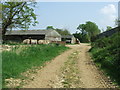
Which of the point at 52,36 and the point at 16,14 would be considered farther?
the point at 52,36

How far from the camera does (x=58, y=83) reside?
19.1ft

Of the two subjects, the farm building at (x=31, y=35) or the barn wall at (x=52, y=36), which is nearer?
the farm building at (x=31, y=35)

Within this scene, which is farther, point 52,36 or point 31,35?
point 52,36

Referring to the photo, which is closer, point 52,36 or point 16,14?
point 16,14

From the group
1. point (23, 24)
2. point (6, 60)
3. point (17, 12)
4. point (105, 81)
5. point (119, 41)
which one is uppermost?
point (17, 12)

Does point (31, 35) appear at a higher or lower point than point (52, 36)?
higher

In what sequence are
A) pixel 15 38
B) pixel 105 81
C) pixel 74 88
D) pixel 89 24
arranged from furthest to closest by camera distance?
pixel 89 24
pixel 15 38
pixel 105 81
pixel 74 88

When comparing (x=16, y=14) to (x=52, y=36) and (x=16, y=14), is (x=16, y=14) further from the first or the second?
(x=52, y=36)

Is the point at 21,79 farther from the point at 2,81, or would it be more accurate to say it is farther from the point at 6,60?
the point at 6,60

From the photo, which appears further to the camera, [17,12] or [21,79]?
[17,12]

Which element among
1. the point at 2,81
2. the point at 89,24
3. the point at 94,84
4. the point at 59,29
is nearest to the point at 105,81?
the point at 94,84

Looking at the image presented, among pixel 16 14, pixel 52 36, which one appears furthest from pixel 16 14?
pixel 52 36

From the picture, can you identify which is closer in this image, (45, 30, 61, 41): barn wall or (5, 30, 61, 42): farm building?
(5, 30, 61, 42): farm building

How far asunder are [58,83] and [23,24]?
89.2 ft
